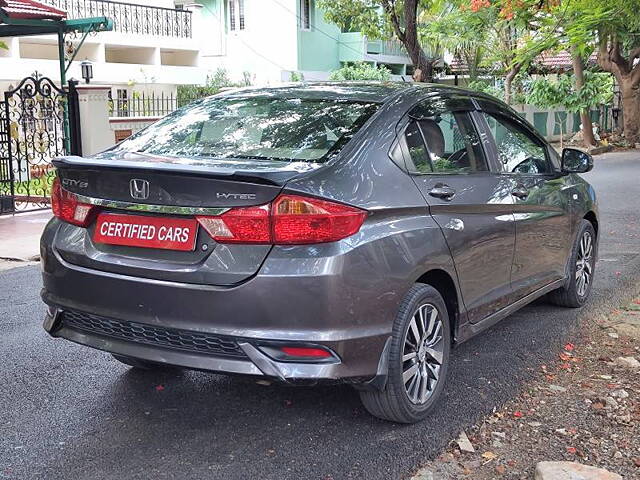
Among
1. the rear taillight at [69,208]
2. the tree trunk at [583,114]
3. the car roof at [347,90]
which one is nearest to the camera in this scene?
the rear taillight at [69,208]

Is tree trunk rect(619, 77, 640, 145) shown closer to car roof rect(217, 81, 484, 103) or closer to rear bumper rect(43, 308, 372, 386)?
car roof rect(217, 81, 484, 103)

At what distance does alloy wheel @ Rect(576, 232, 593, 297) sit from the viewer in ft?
20.4

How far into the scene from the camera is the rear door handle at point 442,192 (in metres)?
4.09

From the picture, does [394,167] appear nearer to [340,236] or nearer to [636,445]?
[340,236]

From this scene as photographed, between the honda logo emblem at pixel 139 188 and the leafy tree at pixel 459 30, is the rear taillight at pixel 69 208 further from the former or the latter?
the leafy tree at pixel 459 30

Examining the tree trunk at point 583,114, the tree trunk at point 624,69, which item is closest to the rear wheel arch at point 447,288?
the tree trunk at point 624,69

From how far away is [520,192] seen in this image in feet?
16.4

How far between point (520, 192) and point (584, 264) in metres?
1.63

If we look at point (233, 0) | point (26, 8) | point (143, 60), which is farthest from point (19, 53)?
point (26, 8)

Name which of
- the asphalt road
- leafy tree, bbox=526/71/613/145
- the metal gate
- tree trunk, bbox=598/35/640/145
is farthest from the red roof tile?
tree trunk, bbox=598/35/640/145

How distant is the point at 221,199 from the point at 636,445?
7.53 ft

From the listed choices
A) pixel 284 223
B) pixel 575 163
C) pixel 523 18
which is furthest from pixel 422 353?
pixel 523 18

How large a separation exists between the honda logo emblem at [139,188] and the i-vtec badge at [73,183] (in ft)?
1.09

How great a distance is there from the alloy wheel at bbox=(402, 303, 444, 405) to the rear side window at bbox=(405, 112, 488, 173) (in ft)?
2.53
